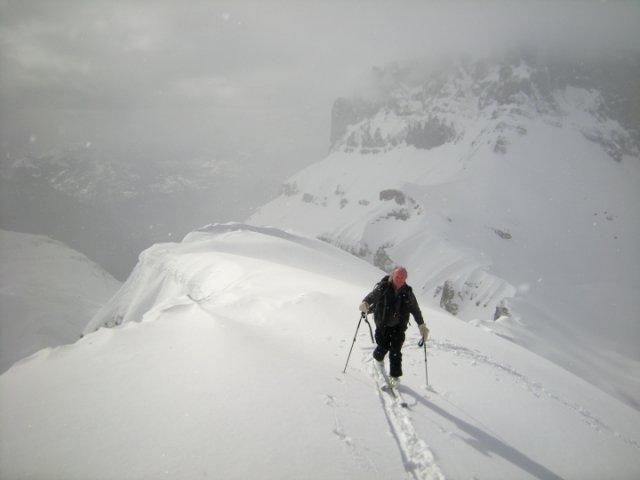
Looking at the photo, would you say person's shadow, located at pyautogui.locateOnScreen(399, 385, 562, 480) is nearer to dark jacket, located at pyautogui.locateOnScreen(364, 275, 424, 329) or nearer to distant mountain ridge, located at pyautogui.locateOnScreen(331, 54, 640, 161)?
dark jacket, located at pyautogui.locateOnScreen(364, 275, 424, 329)

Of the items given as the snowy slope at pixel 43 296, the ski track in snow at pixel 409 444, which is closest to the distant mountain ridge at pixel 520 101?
the snowy slope at pixel 43 296

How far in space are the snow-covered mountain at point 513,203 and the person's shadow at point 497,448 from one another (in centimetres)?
2555

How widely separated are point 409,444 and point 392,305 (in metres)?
2.37

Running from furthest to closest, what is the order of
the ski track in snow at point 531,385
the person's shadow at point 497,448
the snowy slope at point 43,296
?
the snowy slope at point 43,296 < the ski track in snow at point 531,385 < the person's shadow at point 497,448

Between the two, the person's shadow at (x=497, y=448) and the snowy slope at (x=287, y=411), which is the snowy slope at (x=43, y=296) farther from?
the person's shadow at (x=497, y=448)

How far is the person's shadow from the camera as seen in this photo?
537 centimetres

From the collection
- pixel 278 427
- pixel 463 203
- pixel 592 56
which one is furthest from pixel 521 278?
→ pixel 592 56

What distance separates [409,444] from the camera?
5320mm

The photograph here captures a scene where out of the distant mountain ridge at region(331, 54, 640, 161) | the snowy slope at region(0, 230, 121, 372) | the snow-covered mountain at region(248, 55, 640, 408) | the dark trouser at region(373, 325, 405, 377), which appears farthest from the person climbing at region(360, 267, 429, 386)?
the distant mountain ridge at region(331, 54, 640, 161)

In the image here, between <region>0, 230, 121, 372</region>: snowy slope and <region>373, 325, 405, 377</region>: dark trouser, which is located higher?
<region>373, 325, 405, 377</region>: dark trouser

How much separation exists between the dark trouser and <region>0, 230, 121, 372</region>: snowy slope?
186 feet

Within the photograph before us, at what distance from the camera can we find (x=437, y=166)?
122938 millimetres

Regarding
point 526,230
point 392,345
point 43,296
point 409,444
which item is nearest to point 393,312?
point 392,345

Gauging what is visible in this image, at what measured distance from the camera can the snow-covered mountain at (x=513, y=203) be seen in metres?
54.8
